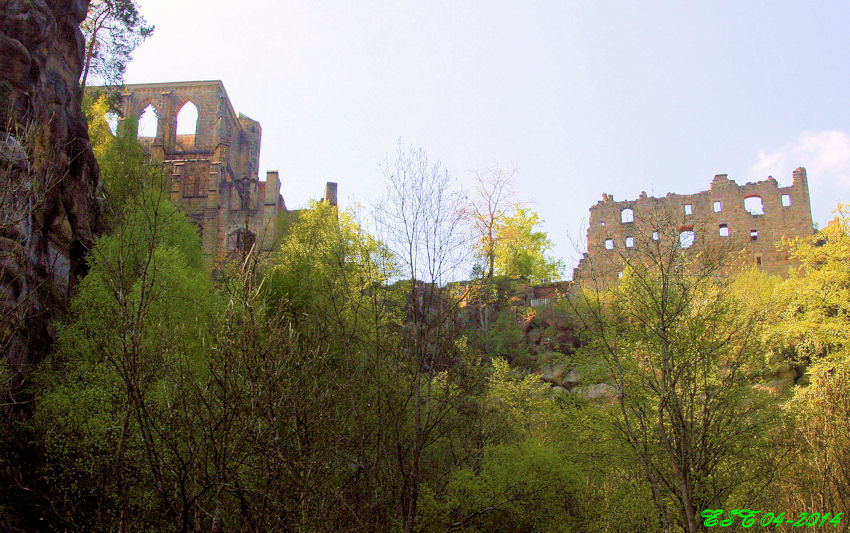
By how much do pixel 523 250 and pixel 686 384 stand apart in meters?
27.0

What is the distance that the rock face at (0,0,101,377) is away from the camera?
51.9ft

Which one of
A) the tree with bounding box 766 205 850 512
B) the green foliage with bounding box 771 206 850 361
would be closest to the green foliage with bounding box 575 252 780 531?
the tree with bounding box 766 205 850 512

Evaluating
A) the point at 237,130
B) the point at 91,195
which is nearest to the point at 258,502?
the point at 91,195

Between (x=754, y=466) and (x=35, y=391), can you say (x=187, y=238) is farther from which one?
(x=754, y=466)

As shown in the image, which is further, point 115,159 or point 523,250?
point 523,250

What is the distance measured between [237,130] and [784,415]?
3691cm

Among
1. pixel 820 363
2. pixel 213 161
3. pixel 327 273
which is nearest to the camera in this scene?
pixel 327 273

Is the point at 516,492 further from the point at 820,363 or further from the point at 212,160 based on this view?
the point at 212,160

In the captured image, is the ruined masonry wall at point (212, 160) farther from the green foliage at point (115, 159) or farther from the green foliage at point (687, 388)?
the green foliage at point (687, 388)

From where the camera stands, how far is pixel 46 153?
17219mm

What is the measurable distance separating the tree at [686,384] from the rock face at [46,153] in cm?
1225

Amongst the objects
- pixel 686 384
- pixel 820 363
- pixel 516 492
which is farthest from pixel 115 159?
Answer: pixel 820 363

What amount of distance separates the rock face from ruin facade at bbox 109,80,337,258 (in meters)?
11.3

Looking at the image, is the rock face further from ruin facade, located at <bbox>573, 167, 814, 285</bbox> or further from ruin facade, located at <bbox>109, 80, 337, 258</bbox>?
ruin facade, located at <bbox>573, 167, 814, 285</bbox>
